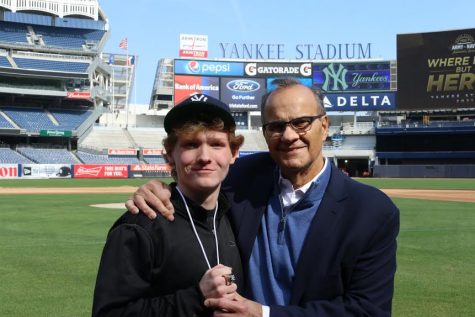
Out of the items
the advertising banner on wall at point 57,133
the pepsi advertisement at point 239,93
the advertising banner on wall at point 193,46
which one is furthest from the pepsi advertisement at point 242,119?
the advertising banner on wall at point 57,133

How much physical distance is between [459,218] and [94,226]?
1048cm

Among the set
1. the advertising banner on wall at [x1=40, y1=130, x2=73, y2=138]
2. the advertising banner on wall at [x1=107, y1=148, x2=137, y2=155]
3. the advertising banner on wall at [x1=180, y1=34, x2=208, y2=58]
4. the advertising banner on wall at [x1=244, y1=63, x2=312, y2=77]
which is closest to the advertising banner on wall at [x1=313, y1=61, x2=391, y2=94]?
the advertising banner on wall at [x1=244, y1=63, x2=312, y2=77]

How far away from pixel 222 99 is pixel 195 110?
60.5 m

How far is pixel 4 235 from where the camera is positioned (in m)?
12.0

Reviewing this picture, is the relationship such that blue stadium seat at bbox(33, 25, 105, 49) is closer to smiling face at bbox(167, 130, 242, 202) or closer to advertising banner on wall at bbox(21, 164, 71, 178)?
advertising banner on wall at bbox(21, 164, 71, 178)

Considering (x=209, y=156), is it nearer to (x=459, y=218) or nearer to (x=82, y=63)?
(x=459, y=218)

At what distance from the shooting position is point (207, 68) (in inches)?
2483

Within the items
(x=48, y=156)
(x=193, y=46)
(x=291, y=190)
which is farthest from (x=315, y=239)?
(x=193, y=46)

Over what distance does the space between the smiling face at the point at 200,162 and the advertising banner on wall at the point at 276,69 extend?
6169 centimetres

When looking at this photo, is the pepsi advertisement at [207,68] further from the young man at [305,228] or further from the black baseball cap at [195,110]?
the black baseball cap at [195,110]

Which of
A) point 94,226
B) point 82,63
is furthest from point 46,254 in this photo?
point 82,63

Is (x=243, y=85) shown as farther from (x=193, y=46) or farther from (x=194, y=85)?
(x=193, y=46)

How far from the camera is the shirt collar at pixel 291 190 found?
2.60 metres

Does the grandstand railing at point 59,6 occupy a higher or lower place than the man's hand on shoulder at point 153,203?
higher
